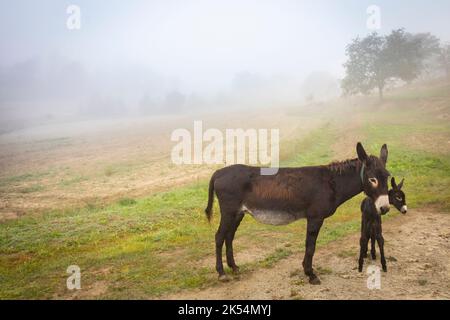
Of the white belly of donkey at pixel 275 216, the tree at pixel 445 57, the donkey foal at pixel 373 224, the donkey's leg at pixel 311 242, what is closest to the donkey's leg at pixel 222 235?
the white belly of donkey at pixel 275 216

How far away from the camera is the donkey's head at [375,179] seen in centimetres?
804

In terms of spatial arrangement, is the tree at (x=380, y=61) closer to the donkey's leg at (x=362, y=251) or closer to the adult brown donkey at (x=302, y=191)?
the donkey's leg at (x=362, y=251)

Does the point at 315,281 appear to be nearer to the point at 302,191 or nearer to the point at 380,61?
the point at 302,191

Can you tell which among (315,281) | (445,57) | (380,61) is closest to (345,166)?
(315,281)

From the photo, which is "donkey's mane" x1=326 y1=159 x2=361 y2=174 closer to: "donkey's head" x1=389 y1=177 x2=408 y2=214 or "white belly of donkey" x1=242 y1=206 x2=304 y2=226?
"white belly of donkey" x1=242 y1=206 x2=304 y2=226

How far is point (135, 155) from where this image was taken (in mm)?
39562

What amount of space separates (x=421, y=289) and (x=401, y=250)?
257 cm

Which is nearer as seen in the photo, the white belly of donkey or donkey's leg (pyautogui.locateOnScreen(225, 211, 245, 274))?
the white belly of donkey

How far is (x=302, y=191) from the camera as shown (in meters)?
8.42

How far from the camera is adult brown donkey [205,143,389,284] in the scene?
326 inches

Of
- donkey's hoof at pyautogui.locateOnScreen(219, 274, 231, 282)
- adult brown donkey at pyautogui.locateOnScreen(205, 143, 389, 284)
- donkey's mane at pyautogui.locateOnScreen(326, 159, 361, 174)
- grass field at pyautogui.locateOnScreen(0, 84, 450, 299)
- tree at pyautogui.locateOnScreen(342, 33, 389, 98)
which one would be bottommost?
grass field at pyautogui.locateOnScreen(0, 84, 450, 299)

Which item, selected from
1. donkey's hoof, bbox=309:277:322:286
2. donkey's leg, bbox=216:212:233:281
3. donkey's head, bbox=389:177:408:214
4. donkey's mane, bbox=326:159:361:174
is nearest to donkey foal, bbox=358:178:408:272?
donkey's head, bbox=389:177:408:214
